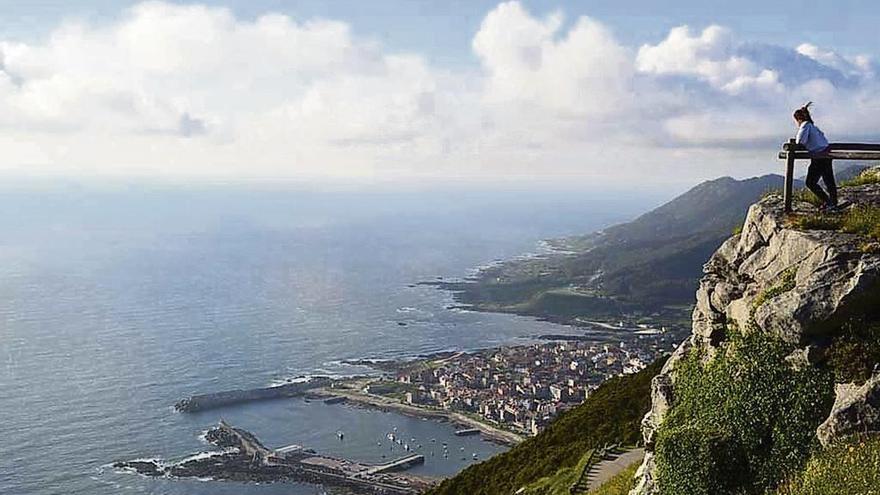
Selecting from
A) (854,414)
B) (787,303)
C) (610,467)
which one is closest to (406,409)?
(610,467)

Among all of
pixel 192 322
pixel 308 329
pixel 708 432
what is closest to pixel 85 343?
pixel 192 322

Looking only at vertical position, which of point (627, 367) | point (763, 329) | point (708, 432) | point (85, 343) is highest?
point (763, 329)

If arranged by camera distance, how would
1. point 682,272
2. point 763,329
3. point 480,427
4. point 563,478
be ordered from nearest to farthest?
point 763,329 → point 563,478 → point 480,427 → point 682,272

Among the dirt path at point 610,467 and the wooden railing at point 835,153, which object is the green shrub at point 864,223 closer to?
the wooden railing at point 835,153

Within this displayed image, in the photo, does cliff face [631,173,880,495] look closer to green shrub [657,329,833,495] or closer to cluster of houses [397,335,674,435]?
green shrub [657,329,833,495]

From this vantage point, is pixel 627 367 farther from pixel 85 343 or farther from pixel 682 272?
pixel 682 272

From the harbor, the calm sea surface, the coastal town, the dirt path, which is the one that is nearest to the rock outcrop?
the dirt path

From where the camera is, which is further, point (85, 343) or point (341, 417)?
point (85, 343)
